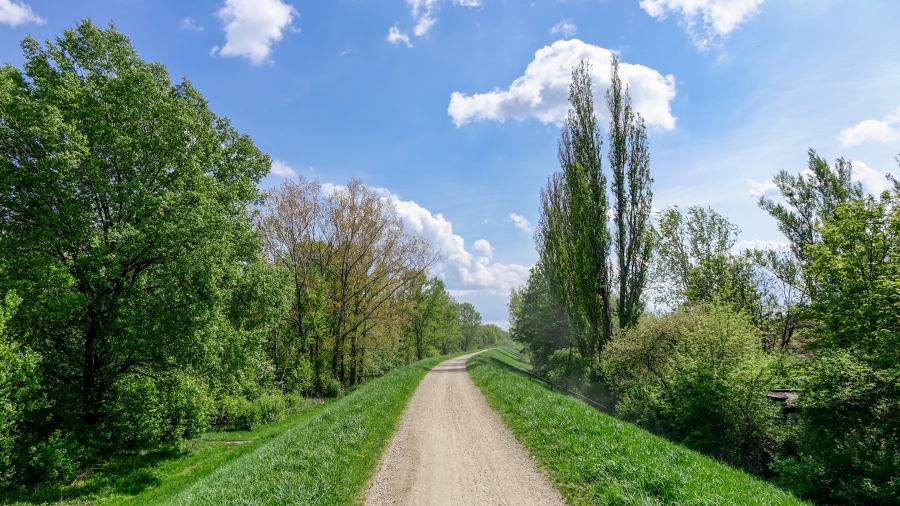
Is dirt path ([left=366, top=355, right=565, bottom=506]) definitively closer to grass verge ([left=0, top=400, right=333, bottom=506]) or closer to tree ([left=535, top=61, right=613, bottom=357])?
grass verge ([left=0, top=400, right=333, bottom=506])

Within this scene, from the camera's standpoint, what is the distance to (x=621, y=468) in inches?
263

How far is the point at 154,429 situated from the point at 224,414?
23.6ft

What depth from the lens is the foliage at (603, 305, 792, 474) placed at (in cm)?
1212

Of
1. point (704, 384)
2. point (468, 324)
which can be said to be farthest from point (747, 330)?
point (468, 324)

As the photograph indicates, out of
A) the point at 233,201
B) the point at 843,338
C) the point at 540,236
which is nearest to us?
the point at 843,338

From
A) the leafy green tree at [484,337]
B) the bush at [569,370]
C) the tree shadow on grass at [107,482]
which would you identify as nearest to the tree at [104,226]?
the tree shadow on grass at [107,482]

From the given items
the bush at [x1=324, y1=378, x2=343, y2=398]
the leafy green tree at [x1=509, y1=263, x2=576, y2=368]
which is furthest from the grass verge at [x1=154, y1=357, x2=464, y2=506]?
the leafy green tree at [x1=509, y1=263, x2=576, y2=368]

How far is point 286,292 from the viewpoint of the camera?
59.1 feet

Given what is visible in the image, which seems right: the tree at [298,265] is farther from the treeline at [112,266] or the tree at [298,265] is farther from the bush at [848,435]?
the bush at [848,435]

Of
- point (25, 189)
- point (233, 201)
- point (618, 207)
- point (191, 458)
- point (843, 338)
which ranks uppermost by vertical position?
point (618, 207)

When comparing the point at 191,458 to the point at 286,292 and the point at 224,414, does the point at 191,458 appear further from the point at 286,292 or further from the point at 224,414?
the point at 286,292

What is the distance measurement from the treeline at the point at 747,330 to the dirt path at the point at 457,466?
25.0ft

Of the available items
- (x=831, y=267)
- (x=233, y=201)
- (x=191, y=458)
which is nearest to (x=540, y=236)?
(x=831, y=267)

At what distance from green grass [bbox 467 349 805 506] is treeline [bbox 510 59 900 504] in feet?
15.1
